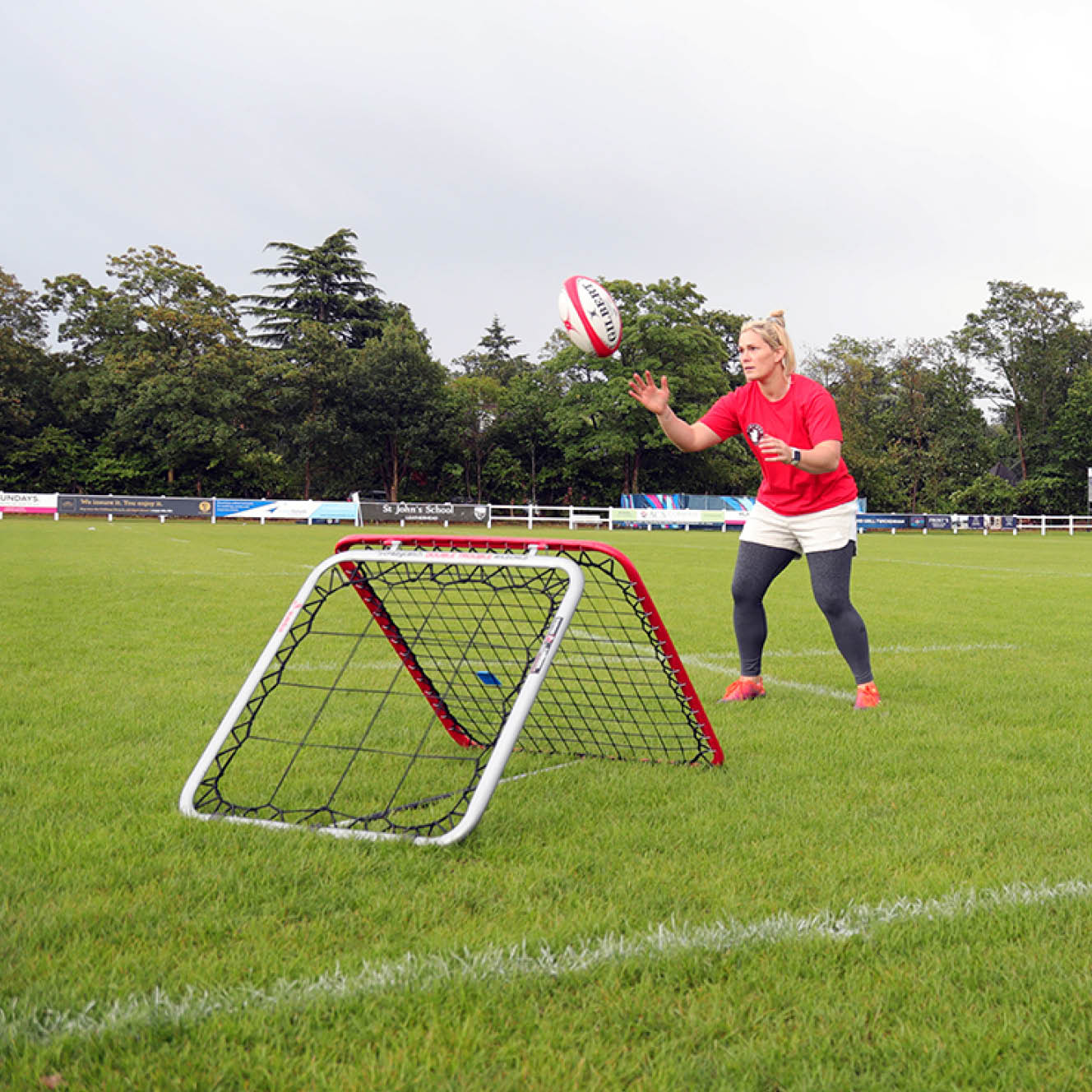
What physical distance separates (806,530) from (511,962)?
333 cm

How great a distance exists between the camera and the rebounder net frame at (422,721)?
2.95 meters

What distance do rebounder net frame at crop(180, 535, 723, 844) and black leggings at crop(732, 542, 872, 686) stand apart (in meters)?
0.54

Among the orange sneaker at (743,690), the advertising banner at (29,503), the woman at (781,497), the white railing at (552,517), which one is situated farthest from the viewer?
the white railing at (552,517)

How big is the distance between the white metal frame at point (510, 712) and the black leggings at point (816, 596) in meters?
2.16

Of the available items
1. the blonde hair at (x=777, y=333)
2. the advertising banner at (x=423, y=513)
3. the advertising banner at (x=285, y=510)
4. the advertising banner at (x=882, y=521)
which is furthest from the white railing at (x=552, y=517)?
the blonde hair at (x=777, y=333)

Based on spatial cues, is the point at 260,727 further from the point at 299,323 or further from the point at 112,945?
the point at 299,323

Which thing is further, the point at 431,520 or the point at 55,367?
the point at 55,367

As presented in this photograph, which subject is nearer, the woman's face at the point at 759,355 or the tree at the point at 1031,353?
the woman's face at the point at 759,355

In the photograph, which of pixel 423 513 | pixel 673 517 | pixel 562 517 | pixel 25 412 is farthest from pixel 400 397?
pixel 25 412

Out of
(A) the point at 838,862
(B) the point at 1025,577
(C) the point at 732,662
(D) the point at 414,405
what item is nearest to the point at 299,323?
(D) the point at 414,405

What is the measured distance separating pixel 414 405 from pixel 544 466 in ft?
29.1

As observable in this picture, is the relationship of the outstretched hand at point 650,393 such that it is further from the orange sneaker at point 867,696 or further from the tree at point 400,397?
the tree at point 400,397

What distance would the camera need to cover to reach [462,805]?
10.4 ft

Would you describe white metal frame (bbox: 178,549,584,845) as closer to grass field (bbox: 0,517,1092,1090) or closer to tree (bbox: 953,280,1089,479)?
grass field (bbox: 0,517,1092,1090)
